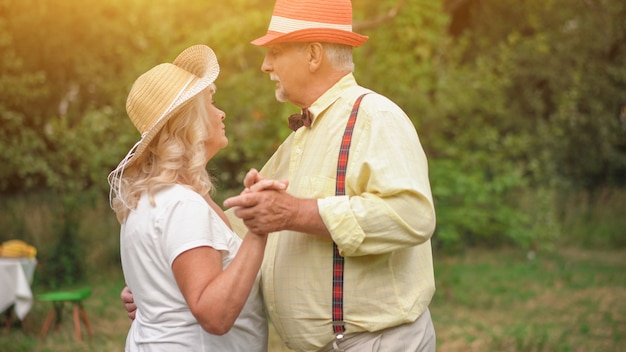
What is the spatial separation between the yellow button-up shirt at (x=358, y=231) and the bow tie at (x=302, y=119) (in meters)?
0.03

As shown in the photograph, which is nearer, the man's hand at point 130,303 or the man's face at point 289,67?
the man's face at point 289,67

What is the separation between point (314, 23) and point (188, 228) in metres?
0.75

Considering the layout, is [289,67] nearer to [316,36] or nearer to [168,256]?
[316,36]

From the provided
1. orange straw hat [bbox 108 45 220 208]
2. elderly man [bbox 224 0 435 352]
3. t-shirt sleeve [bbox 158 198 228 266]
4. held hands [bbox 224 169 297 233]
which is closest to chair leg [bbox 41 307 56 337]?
orange straw hat [bbox 108 45 220 208]

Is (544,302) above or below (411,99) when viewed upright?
below

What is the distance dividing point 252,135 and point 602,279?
15.5 ft

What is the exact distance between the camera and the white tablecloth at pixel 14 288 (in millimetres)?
7895

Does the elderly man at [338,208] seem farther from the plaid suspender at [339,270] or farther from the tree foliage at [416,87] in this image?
the tree foliage at [416,87]

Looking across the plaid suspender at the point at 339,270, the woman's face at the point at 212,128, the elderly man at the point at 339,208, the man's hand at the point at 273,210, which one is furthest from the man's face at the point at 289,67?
the man's hand at the point at 273,210

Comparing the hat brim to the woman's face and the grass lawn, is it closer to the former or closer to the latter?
the woman's face

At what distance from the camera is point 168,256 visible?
242 centimetres

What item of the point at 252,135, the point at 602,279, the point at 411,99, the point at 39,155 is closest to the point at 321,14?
the point at 252,135

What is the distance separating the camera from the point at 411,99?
420 inches

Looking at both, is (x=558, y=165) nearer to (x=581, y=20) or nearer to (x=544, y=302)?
(x=581, y=20)
